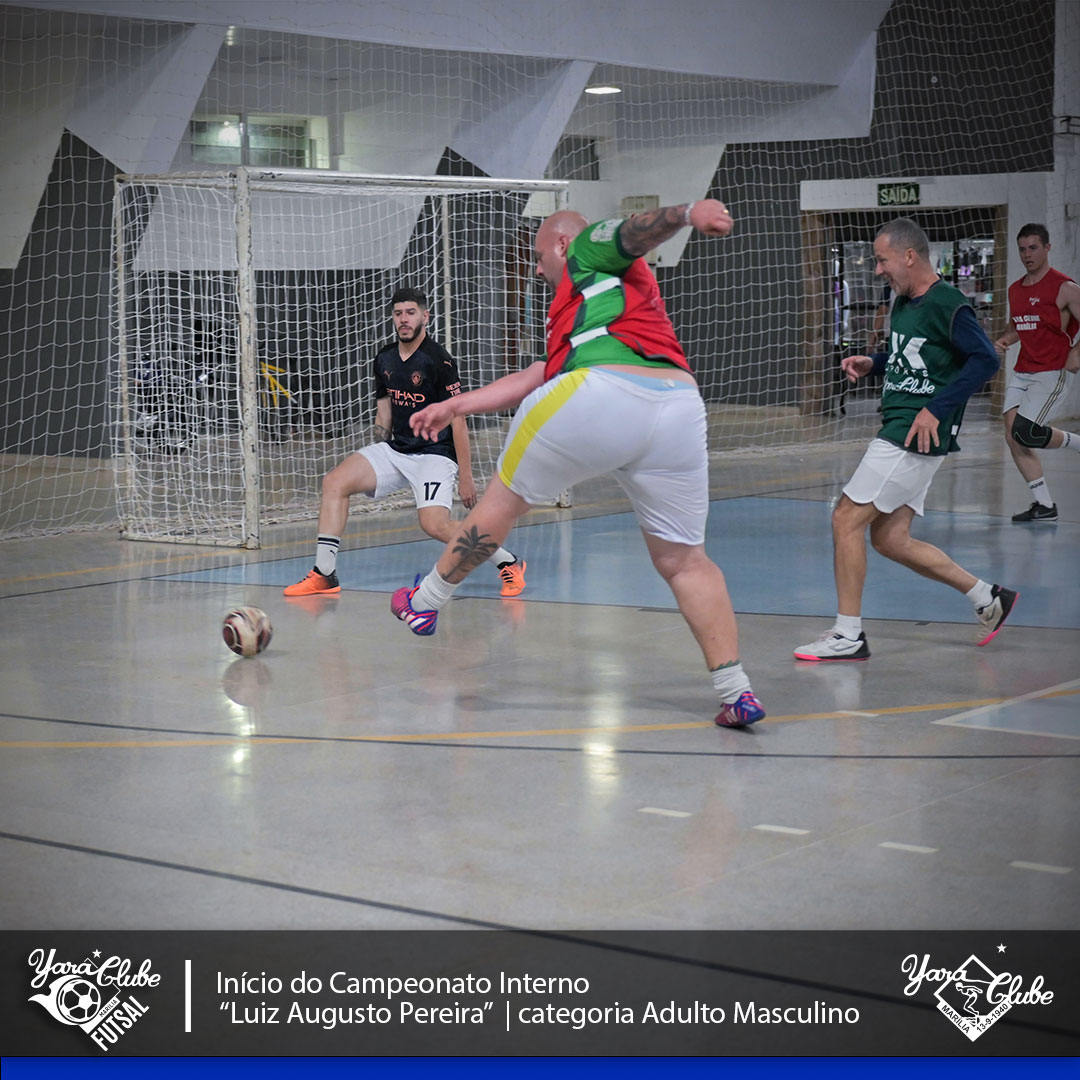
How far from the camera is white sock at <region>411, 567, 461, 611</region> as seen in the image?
228 inches

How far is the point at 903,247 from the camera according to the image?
622 cm

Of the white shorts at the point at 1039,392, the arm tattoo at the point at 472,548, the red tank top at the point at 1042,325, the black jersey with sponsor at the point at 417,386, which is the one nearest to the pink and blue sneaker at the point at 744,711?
the arm tattoo at the point at 472,548

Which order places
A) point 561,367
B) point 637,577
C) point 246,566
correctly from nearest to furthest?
1. point 561,367
2. point 637,577
3. point 246,566

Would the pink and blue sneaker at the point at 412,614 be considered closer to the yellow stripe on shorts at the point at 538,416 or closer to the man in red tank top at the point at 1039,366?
the yellow stripe on shorts at the point at 538,416

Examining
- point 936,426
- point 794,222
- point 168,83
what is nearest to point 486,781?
point 936,426

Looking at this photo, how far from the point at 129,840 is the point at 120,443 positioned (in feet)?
39.1

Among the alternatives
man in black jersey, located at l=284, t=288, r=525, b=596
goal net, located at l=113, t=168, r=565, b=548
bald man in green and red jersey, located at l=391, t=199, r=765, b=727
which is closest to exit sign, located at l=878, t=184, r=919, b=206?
goal net, located at l=113, t=168, r=565, b=548

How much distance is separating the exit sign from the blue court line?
33.5ft

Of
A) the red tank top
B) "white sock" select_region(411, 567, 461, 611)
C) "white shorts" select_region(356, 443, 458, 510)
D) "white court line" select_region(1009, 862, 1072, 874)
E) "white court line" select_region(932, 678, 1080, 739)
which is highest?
the red tank top

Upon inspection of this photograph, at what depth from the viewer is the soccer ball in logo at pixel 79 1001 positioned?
3.08m

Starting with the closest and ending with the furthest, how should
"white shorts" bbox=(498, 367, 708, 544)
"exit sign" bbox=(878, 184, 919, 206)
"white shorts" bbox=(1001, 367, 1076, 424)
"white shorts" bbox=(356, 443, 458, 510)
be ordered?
"white shorts" bbox=(498, 367, 708, 544)
"white shorts" bbox=(356, 443, 458, 510)
"white shorts" bbox=(1001, 367, 1076, 424)
"exit sign" bbox=(878, 184, 919, 206)

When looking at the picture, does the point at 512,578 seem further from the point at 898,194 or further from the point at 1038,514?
the point at 898,194

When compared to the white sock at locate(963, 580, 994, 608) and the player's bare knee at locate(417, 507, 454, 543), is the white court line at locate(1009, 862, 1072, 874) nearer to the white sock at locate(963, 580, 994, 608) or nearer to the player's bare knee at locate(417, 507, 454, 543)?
the white sock at locate(963, 580, 994, 608)

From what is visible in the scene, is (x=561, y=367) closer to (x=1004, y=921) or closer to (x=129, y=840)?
(x=129, y=840)
